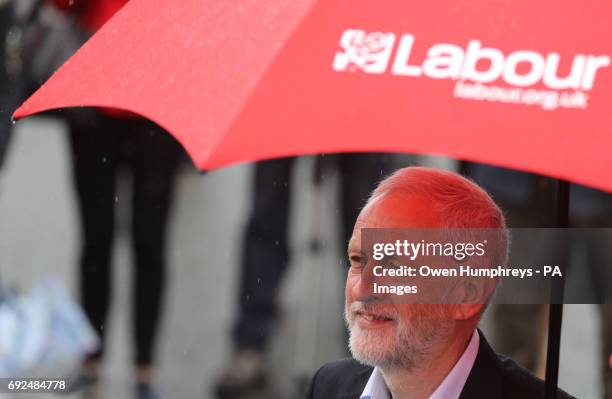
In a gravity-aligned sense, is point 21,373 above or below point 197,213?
below

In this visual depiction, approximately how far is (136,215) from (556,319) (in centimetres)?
384

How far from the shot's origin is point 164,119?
2539 mm

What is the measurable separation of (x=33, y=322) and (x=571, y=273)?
3.20 metres

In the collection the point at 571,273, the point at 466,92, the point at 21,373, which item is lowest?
the point at 21,373

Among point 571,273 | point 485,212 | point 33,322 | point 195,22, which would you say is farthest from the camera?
point 33,322

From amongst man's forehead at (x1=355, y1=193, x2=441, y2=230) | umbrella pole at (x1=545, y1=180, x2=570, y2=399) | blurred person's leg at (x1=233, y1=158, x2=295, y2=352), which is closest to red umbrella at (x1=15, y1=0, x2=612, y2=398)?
umbrella pole at (x1=545, y1=180, x2=570, y2=399)

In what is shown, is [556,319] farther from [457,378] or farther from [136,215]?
[136,215]

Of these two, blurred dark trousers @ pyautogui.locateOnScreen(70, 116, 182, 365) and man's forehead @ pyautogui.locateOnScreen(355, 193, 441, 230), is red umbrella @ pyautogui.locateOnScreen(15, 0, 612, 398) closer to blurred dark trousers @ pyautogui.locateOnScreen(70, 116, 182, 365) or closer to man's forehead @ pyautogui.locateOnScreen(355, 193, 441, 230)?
man's forehead @ pyautogui.locateOnScreen(355, 193, 441, 230)

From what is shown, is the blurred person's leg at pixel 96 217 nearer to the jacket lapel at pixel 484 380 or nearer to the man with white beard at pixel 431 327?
the man with white beard at pixel 431 327

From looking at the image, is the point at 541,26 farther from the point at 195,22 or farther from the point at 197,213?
the point at 197,213

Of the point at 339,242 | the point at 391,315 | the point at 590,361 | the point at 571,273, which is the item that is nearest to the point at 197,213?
the point at 339,242

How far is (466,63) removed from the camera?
2.42 m

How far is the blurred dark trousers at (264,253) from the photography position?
252 inches

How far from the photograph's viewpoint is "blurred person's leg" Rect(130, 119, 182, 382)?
21.1 ft
